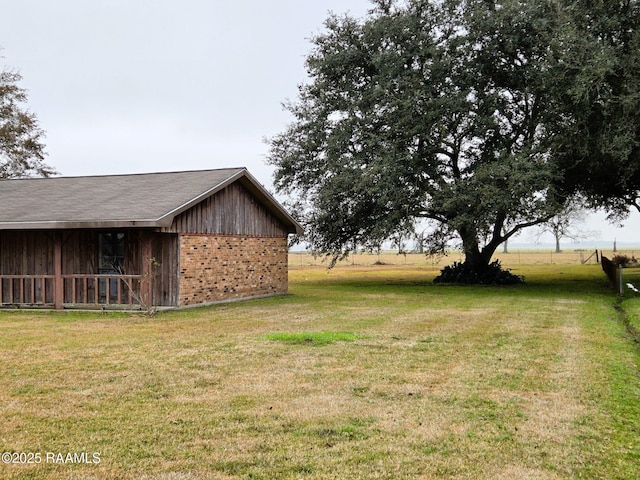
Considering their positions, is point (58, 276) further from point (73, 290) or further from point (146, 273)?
point (146, 273)

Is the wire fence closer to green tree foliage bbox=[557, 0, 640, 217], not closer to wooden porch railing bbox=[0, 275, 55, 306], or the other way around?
green tree foliage bbox=[557, 0, 640, 217]

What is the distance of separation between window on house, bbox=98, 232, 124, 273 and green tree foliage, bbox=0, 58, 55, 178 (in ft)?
93.2

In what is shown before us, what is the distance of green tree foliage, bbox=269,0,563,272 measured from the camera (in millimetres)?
23766

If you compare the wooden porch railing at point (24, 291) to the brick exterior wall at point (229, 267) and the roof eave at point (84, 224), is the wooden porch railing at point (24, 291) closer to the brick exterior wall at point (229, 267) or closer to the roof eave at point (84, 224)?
the roof eave at point (84, 224)

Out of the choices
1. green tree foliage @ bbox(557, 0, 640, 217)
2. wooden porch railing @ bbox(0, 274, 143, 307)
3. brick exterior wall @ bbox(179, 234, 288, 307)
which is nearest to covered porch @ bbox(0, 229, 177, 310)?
wooden porch railing @ bbox(0, 274, 143, 307)

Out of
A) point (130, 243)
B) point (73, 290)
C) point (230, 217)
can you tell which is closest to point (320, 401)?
point (130, 243)

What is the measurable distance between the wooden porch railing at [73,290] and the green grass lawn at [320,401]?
336cm

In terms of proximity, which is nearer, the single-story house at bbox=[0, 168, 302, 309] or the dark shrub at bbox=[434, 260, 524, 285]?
the single-story house at bbox=[0, 168, 302, 309]

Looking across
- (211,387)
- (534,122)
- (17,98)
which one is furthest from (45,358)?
(17,98)

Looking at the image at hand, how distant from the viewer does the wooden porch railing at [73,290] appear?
55.7 ft

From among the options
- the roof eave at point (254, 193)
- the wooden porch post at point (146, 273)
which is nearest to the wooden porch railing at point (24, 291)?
the wooden porch post at point (146, 273)

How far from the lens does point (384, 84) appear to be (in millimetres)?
25875

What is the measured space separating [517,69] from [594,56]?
501 centimetres

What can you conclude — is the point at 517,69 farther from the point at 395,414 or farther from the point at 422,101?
the point at 395,414
